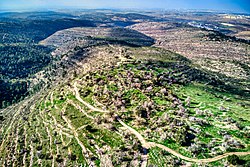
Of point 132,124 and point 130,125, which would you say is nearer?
point 130,125

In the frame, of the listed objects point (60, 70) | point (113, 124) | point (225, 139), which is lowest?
point (60, 70)

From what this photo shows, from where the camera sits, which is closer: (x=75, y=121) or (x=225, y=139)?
(x=225, y=139)

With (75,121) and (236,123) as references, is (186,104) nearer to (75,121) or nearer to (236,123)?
(236,123)

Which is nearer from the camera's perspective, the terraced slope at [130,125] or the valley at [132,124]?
the valley at [132,124]

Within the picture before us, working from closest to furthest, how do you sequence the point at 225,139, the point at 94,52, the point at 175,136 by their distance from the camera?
1. the point at 225,139
2. the point at 175,136
3. the point at 94,52

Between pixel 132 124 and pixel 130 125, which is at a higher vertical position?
pixel 132 124

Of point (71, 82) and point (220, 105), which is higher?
point (220, 105)

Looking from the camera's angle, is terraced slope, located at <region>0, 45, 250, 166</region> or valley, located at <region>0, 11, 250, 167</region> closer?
valley, located at <region>0, 11, 250, 167</region>

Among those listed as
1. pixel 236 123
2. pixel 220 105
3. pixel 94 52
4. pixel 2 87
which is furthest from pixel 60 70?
pixel 236 123
